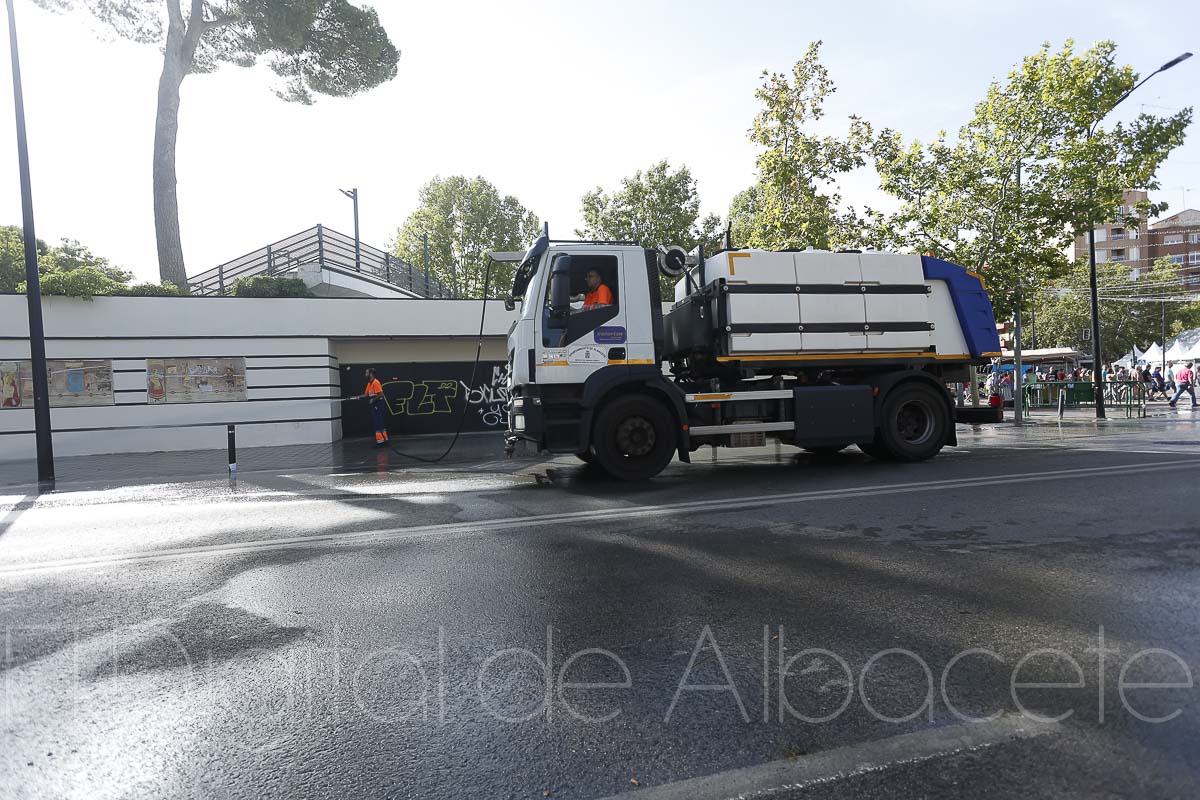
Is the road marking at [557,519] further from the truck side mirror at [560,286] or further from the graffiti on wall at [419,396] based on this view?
the graffiti on wall at [419,396]

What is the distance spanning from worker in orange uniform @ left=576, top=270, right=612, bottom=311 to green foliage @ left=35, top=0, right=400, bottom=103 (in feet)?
57.9

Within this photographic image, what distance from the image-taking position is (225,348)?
1738 cm

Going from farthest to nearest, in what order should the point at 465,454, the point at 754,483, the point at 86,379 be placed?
the point at 86,379, the point at 465,454, the point at 754,483

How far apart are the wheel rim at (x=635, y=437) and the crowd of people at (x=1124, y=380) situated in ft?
38.7

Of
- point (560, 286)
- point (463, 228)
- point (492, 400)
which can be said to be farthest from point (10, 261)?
point (560, 286)

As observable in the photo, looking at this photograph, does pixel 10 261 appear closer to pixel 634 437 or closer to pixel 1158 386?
pixel 634 437

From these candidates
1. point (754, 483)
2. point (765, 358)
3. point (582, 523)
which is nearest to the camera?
point (582, 523)

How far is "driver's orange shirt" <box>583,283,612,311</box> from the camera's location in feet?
27.4

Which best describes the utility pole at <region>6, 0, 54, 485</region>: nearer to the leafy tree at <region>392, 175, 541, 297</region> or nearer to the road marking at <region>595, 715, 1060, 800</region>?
the road marking at <region>595, 715, 1060, 800</region>

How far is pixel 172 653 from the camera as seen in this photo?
3.29m

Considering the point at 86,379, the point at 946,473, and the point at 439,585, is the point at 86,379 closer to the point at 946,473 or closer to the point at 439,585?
the point at 439,585

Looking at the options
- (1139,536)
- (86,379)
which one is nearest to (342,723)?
(1139,536)

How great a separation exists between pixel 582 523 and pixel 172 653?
334cm

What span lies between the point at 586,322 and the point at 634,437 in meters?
1.50
